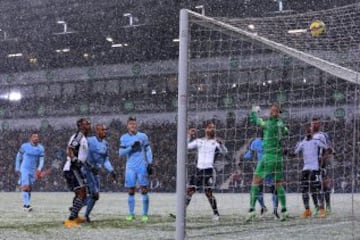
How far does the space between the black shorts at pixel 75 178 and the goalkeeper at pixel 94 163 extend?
0.40m

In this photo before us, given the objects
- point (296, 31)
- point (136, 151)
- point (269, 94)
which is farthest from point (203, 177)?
point (296, 31)

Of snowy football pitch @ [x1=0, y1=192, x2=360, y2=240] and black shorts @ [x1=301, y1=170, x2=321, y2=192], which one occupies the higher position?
black shorts @ [x1=301, y1=170, x2=321, y2=192]

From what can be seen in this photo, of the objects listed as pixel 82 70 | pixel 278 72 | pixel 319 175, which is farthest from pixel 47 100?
pixel 319 175

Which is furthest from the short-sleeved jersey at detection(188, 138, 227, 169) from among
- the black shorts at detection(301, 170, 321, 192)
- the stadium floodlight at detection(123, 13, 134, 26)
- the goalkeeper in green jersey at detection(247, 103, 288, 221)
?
the stadium floodlight at detection(123, 13, 134, 26)

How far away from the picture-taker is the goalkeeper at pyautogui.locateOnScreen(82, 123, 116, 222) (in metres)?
9.84

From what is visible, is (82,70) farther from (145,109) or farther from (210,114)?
(210,114)

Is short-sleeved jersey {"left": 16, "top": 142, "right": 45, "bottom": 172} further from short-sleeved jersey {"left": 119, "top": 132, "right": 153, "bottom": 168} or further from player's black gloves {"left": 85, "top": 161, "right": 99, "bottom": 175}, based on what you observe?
player's black gloves {"left": 85, "top": 161, "right": 99, "bottom": 175}

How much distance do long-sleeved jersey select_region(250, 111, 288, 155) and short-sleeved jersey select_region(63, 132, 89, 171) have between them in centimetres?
261

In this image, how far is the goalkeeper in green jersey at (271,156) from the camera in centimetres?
949

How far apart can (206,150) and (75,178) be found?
7.47 ft

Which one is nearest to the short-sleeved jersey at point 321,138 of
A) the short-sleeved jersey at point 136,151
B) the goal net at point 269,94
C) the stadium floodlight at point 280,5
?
the goal net at point 269,94

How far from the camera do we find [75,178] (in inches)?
362

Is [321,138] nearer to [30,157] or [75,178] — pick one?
[75,178]

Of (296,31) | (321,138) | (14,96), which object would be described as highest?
(14,96)
